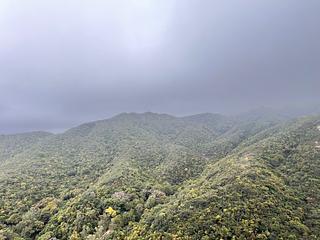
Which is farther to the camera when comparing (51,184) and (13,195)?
(51,184)

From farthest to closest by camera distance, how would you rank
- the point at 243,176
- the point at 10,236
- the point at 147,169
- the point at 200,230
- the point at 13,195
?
the point at 147,169 → the point at 13,195 → the point at 243,176 → the point at 10,236 → the point at 200,230

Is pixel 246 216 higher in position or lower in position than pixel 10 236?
higher

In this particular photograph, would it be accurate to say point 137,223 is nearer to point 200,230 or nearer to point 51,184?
point 200,230

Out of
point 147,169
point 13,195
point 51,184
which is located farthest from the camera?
point 147,169

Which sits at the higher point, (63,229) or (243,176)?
(243,176)

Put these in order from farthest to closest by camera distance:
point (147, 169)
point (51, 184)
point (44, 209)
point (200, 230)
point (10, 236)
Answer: point (147, 169) < point (51, 184) < point (44, 209) < point (10, 236) < point (200, 230)

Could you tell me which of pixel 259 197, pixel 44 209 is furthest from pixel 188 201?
pixel 44 209

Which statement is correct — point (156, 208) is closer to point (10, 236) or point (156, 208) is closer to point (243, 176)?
point (243, 176)

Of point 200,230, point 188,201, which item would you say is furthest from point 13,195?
point 200,230

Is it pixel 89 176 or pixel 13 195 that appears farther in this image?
pixel 89 176
